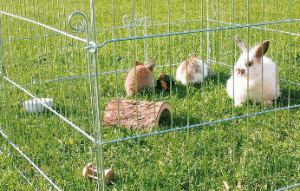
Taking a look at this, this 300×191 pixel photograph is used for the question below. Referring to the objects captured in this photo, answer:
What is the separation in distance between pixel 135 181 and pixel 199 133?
0.77 metres

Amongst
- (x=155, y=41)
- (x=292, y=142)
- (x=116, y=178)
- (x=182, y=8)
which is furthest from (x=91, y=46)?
(x=182, y=8)

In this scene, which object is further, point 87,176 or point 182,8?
point 182,8

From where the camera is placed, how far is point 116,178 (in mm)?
2537

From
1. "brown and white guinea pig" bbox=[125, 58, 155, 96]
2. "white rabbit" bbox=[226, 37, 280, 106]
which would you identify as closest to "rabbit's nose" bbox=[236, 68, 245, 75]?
"white rabbit" bbox=[226, 37, 280, 106]

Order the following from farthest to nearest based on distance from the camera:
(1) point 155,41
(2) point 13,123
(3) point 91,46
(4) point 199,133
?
1. (1) point 155,41
2. (2) point 13,123
3. (4) point 199,133
4. (3) point 91,46

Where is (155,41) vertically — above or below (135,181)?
above

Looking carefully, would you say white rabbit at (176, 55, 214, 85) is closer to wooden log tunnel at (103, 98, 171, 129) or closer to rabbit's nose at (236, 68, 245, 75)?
rabbit's nose at (236, 68, 245, 75)

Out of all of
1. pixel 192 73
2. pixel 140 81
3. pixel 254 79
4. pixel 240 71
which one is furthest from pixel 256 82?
pixel 140 81

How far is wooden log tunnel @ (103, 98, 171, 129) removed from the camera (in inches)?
122

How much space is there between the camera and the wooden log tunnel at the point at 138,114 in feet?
10.2

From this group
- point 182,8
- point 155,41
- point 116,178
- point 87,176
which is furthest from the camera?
point 182,8

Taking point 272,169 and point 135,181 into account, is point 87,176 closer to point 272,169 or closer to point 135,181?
point 135,181

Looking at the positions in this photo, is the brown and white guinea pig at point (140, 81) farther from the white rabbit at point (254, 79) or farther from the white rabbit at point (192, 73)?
the white rabbit at point (254, 79)

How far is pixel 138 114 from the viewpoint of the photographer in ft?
10.3
